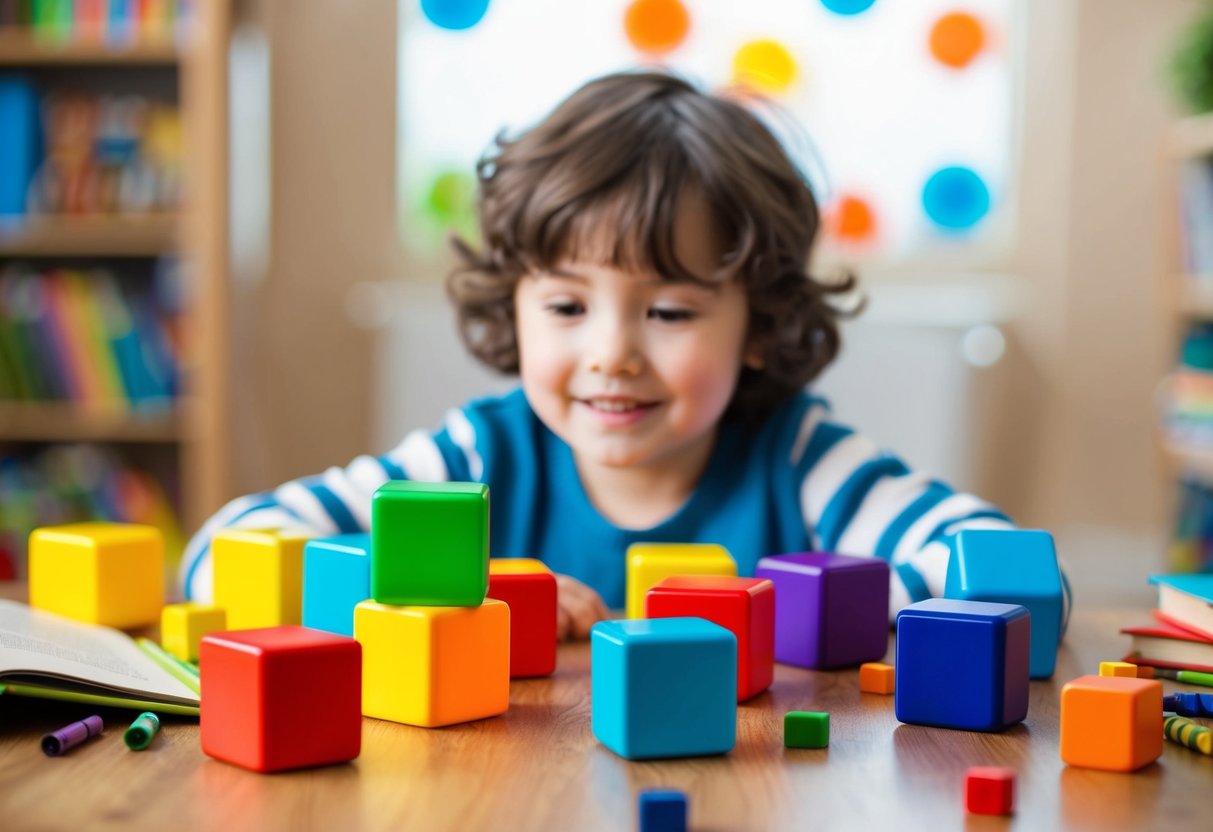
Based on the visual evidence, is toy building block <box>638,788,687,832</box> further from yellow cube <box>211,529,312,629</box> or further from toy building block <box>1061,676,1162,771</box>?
yellow cube <box>211,529,312,629</box>

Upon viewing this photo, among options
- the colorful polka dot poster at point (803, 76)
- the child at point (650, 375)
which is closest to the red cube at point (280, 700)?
the child at point (650, 375)

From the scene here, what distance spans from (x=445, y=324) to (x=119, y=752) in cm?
256

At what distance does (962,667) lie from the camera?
0.69m

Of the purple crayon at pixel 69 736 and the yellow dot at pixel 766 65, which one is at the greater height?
the yellow dot at pixel 766 65

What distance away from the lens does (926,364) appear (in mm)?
3094

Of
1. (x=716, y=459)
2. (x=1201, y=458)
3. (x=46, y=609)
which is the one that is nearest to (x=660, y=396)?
(x=716, y=459)

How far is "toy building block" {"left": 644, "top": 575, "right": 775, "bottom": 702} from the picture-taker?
29.5 inches

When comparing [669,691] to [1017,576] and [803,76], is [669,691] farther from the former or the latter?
[803,76]

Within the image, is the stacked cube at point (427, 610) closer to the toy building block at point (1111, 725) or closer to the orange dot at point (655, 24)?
the toy building block at point (1111, 725)

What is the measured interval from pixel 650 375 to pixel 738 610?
1.61ft

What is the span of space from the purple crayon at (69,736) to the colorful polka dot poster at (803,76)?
8.68ft

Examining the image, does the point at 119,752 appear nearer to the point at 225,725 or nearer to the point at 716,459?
the point at 225,725

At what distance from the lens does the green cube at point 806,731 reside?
0.65m

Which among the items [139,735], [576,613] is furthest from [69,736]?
[576,613]
